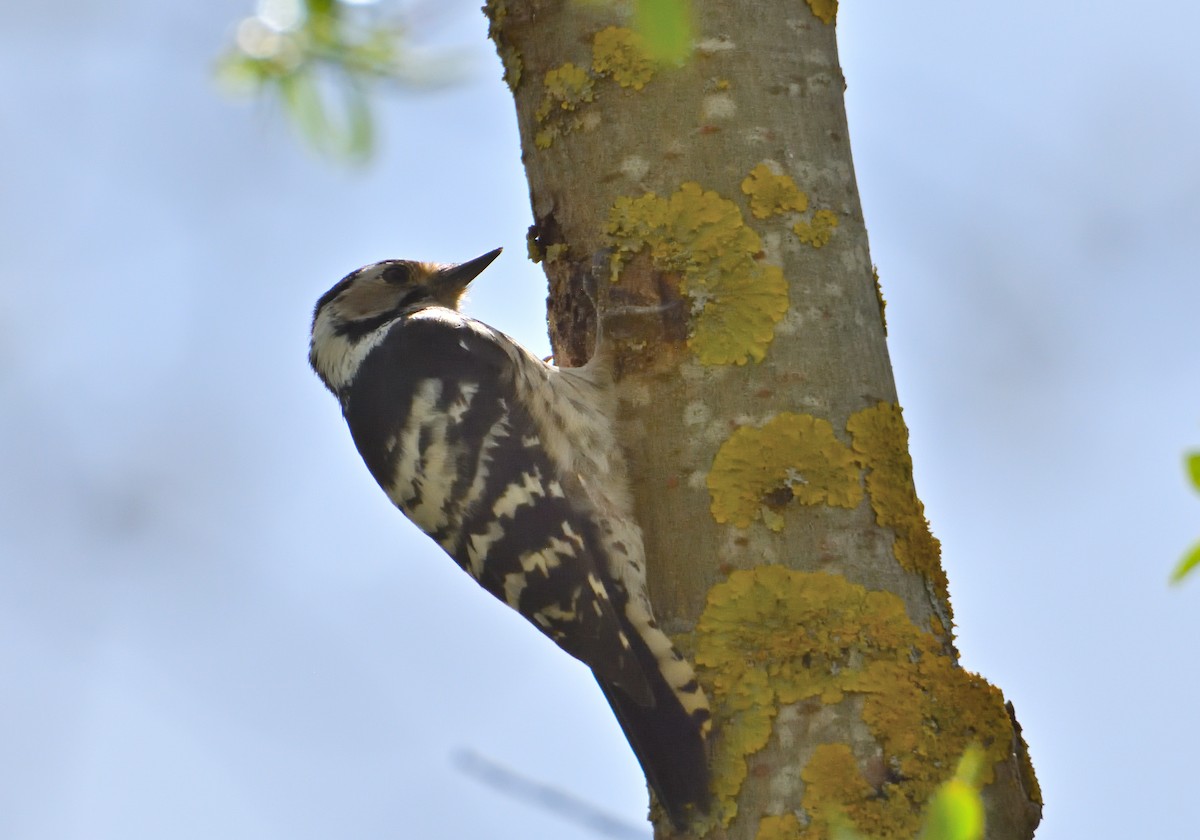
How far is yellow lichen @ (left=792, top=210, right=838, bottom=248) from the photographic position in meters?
2.62

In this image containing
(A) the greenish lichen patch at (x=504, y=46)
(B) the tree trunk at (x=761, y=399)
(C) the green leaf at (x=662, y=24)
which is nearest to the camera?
(C) the green leaf at (x=662, y=24)

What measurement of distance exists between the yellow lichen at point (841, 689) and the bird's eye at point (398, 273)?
1.93 meters

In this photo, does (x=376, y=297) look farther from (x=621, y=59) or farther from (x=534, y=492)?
(x=621, y=59)

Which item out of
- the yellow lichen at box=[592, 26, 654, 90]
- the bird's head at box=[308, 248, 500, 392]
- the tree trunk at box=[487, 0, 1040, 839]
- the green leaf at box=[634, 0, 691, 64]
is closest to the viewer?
the green leaf at box=[634, 0, 691, 64]

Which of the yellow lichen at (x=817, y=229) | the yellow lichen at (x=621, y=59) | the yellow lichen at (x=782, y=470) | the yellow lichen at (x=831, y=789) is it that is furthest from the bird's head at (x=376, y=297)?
the yellow lichen at (x=831, y=789)

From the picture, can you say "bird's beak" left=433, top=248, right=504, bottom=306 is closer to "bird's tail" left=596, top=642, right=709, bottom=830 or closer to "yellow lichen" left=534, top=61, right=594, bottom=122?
"yellow lichen" left=534, top=61, right=594, bottom=122

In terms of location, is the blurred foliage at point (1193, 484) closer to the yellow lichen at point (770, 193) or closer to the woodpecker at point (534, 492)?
the woodpecker at point (534, 492)

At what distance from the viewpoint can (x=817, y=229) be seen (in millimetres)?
2637

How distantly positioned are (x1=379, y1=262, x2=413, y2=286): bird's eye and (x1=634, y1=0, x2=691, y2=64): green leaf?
9.36ft

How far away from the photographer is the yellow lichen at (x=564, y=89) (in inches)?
111

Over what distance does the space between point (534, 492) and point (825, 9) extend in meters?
1.22

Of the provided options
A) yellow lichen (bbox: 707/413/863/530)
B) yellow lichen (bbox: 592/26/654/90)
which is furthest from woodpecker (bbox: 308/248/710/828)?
yellow lichen (bbox: 592/26/654/90)

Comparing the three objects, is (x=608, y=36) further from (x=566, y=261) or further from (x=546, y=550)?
(x=546, y=550)

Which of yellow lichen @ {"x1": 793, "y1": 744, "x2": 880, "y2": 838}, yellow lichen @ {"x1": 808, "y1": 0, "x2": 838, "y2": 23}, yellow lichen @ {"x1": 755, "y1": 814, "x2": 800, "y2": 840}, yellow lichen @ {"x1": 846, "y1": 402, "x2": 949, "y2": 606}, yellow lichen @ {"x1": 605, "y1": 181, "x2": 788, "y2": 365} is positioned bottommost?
yellow lichen @ {"x1": 755, "y1": 814, "x2": 800, "y2": 840}
